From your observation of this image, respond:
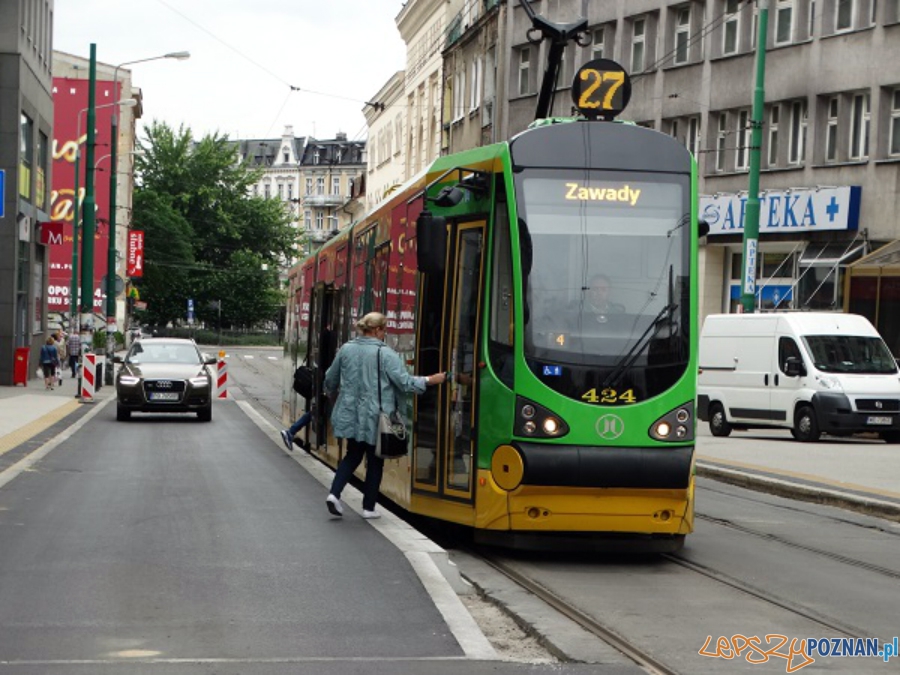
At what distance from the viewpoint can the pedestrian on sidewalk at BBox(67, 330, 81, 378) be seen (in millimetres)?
50312

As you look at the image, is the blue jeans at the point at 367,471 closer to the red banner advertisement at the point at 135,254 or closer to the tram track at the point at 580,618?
the tram track at the point at 580,618

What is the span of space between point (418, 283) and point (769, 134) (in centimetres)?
3129

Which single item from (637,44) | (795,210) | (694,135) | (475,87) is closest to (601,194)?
(795,210)

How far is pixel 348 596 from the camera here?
28.9 ft

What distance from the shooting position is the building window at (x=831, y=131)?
40000 millimetres

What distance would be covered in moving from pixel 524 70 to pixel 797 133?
1521 centimetres

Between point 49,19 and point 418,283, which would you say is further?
point 49,19

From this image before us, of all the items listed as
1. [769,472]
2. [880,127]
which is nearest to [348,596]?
[769,472]

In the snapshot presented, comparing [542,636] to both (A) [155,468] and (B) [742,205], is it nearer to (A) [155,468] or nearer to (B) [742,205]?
(A) [155,468]

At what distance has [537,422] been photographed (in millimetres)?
11320

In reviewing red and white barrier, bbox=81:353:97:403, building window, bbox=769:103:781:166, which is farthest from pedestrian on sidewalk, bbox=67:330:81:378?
building window, bbox=769:103:781:166

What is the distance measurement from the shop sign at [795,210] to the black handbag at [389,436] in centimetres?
2677

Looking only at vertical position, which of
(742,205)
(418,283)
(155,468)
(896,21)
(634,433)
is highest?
(896,21)

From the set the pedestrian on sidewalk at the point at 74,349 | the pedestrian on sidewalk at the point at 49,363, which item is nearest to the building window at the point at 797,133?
the pedestrian on sidewalk at the point at 49,363
